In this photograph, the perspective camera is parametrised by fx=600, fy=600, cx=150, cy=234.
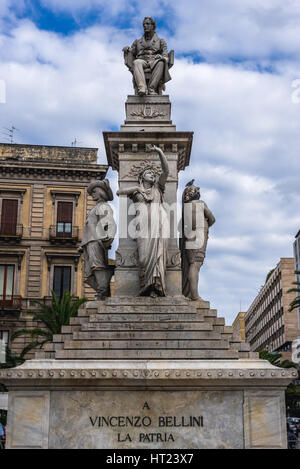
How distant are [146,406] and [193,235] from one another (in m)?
3.97

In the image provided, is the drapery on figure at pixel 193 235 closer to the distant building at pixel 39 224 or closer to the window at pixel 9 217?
the distant building at pixel 39 224

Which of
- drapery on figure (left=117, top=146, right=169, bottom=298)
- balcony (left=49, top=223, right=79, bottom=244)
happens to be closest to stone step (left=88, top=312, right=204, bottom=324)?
drapery on figure (left=117, top=146, right=169, bottom=298)

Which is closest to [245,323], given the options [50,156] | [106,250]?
[50,156]

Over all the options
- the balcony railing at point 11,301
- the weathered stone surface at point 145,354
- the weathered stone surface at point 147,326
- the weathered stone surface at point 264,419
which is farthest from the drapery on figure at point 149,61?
the balcony railing at point 11,301

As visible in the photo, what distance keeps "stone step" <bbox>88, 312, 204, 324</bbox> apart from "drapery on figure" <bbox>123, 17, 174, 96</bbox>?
5131 millimetres

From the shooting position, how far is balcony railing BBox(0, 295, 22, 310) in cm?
4106

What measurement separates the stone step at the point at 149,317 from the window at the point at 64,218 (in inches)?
1314

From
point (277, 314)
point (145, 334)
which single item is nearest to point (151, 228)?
point (145, 334)

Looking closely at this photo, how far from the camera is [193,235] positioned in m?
12.3

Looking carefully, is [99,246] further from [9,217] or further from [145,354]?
→ [9,217]

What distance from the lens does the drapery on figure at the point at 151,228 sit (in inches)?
435

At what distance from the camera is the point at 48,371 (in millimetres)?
9492

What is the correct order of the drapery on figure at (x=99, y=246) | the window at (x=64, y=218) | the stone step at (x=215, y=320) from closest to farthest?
the stone step at (x=215, y=320)
the drapery on figure at (x=99, y=246)
the window at (x=64, y=218)
